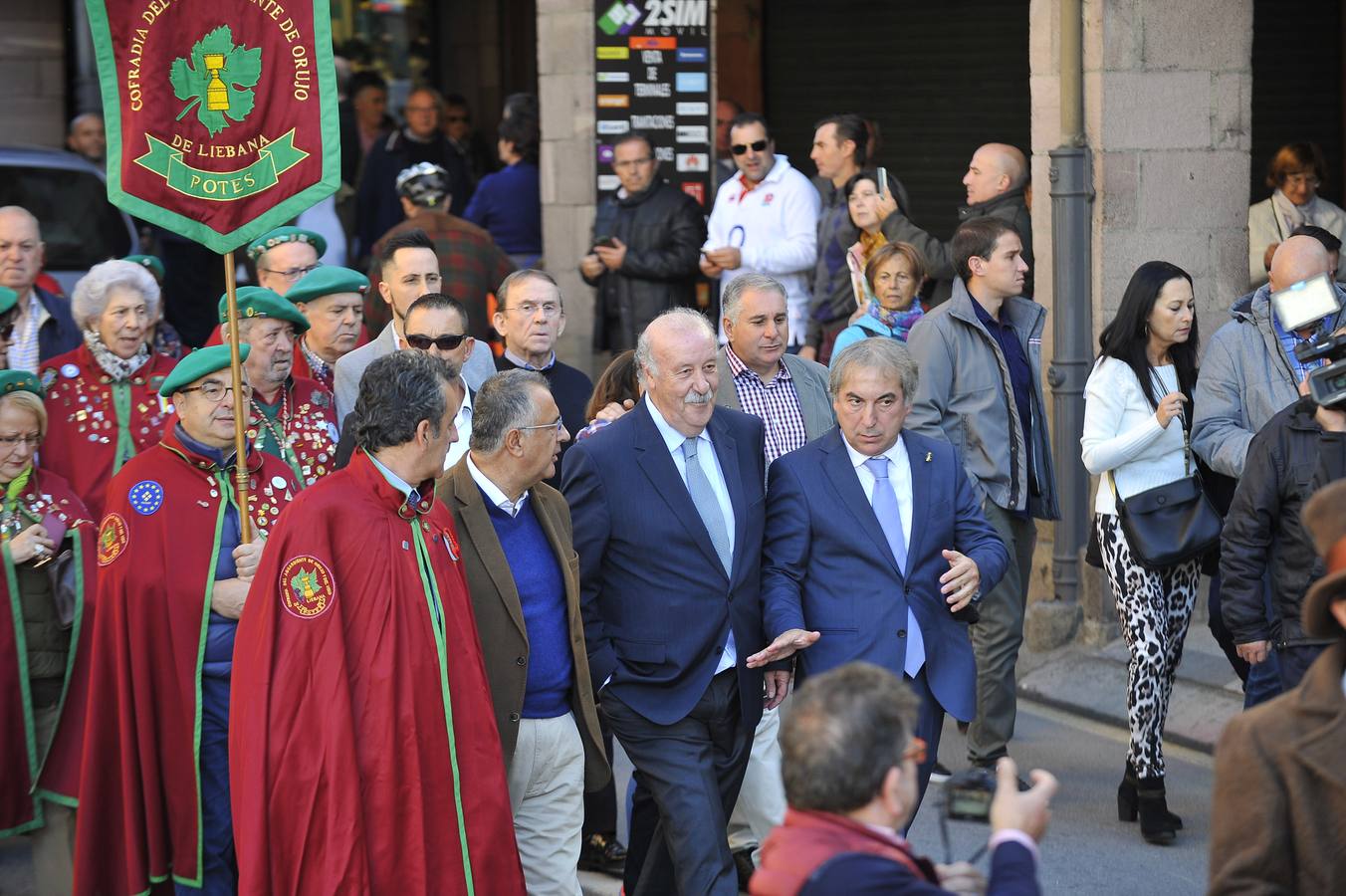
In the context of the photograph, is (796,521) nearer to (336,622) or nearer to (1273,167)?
(336,622)

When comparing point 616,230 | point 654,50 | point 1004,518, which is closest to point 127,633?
point 1004,518

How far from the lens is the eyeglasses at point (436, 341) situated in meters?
7.28

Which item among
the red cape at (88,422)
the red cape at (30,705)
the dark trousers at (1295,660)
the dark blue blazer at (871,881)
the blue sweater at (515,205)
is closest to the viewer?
the dark blue blazer at (871,881)

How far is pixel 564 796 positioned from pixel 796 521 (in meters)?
1.06

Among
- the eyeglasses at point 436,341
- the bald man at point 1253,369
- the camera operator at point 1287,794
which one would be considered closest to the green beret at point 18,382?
the eyeglasses at point 436,341

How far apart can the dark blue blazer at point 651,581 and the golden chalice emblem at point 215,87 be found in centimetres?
→ 163

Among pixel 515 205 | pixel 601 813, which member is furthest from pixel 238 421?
pixel 515 205

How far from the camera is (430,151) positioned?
14.0 m

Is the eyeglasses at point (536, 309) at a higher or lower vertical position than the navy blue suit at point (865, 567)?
higher

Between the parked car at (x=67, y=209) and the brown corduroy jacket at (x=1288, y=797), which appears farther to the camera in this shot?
the parked car at (x=67, y=209)

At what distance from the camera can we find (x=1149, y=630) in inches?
293

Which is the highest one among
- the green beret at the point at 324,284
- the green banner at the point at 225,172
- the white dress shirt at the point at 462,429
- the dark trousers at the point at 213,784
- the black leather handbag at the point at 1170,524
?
the green banner at the point at 225,172

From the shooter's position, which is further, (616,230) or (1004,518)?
(616,230)

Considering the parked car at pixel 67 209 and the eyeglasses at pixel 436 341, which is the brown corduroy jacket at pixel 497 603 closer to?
the eyeglasses at pixel 436 341
